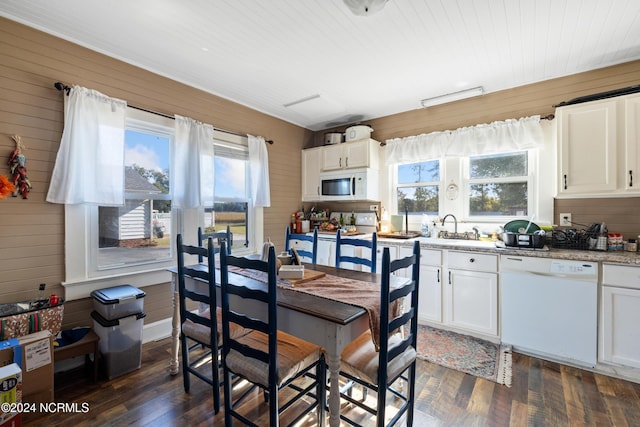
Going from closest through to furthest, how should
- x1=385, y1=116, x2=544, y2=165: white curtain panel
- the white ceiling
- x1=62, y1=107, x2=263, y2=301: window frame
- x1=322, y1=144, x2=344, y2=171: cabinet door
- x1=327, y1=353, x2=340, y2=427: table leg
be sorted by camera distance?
x1=327, y1=353, x2=340, y2=427: table leg, the white ceiling, x1=62, y1=107, x2=263, y2=301: window frame, x1=385, y1=116, x2=544, y2=165: white curtain panel, x1=322, y1=144, x2=344, y2=171: cabinet door

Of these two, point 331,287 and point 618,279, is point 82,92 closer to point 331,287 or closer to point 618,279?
point 331,287

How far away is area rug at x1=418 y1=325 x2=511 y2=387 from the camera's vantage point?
2334 mm

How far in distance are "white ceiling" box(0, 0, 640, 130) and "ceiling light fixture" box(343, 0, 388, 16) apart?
0.23 meters

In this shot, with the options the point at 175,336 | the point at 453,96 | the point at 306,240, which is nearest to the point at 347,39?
the point at 453,96

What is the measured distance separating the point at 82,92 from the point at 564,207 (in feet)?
15.0

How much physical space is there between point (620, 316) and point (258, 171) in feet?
12.3

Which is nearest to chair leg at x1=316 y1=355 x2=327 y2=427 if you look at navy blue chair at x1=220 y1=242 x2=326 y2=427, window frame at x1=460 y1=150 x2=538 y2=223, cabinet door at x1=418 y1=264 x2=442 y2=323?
navy blue chair at x1=220 y1=242 x2=326 y2=427

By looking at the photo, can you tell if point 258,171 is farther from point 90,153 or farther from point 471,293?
point 471,293

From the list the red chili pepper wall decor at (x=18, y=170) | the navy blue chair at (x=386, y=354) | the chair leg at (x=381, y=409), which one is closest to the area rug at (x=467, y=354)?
the navy blue chair at (x=386, y=354)

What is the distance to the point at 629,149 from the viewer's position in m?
2.39

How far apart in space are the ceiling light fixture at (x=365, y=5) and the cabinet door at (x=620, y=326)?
271 cm

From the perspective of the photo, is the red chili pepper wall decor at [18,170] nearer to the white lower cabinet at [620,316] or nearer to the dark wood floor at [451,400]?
the dark wood floor at [451,400]

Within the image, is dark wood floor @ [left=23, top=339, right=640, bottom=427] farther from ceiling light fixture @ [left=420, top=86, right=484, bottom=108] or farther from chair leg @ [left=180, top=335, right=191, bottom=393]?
ceiling light fixture @ [left=420, top=86, right=484, bottom=108]

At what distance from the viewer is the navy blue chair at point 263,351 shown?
143 cm
